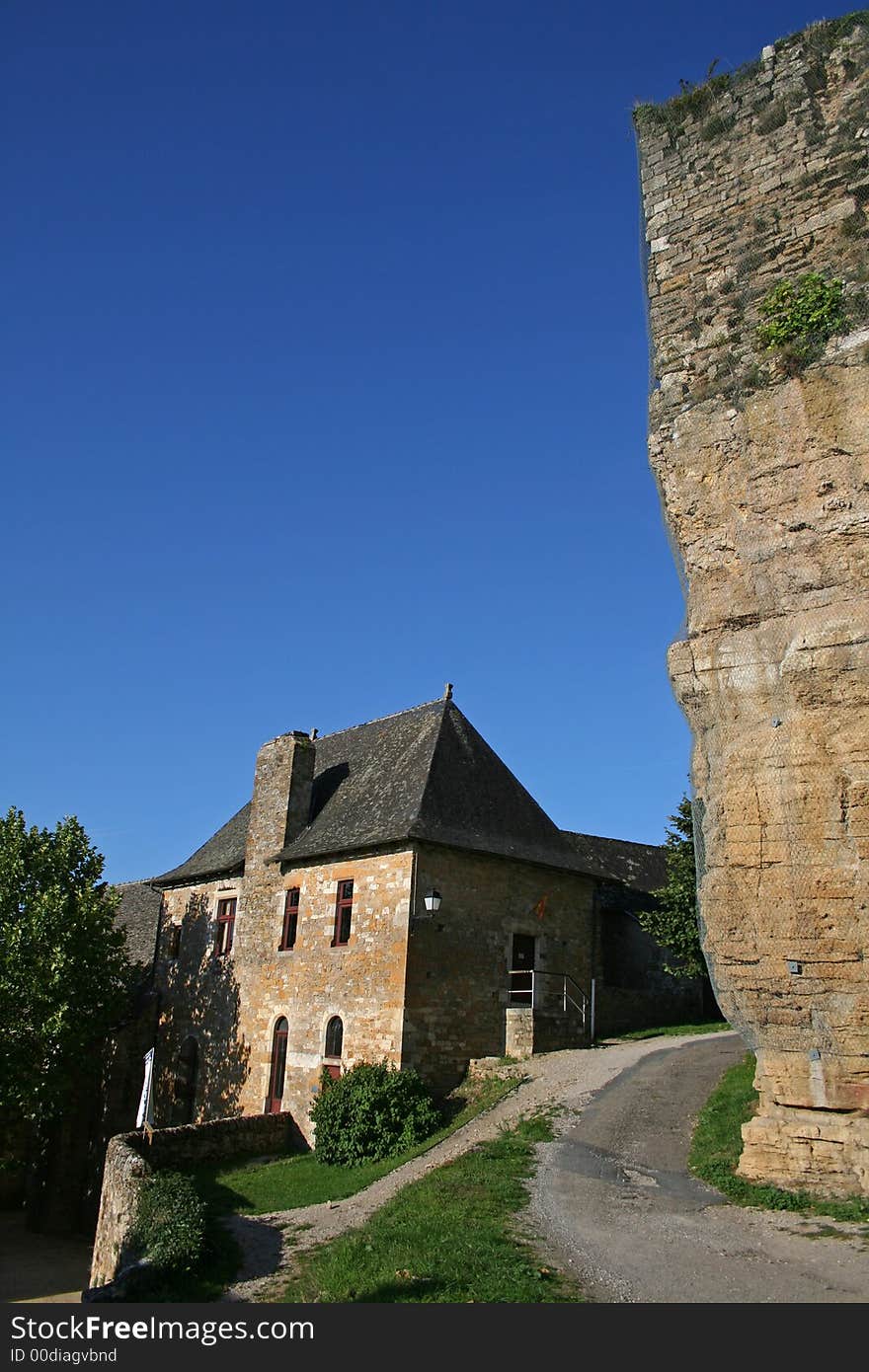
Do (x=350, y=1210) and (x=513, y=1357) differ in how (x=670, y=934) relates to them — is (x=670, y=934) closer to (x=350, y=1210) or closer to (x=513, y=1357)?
(x=350, y=1210)

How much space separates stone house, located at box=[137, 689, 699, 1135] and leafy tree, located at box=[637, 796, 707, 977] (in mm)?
1336

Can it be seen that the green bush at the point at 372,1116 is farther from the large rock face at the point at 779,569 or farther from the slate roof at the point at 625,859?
the slate roof at the point at 625,859

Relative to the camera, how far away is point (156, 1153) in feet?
50.4

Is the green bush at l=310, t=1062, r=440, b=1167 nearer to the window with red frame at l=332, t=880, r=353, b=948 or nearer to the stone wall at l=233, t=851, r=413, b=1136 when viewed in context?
the stone wall at l=233, t=851, r=413, b=1136

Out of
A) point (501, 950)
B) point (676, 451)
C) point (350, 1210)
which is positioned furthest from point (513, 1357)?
point (501, 950)

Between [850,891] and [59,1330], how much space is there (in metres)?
6.30

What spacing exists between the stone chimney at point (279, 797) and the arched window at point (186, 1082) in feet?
14.8

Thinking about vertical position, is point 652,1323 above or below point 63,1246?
above

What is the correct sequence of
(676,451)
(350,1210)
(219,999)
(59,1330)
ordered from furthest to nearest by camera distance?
(219,999) < (350,1210) < (676,451) < (59,1330)

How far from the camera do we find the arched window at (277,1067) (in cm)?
1873

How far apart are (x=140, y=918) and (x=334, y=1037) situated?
13938mm

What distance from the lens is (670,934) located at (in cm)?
2016

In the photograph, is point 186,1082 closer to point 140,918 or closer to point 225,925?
point 225,925


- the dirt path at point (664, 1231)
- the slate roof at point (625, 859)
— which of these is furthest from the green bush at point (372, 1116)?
the slate roof at point (625, 859)
